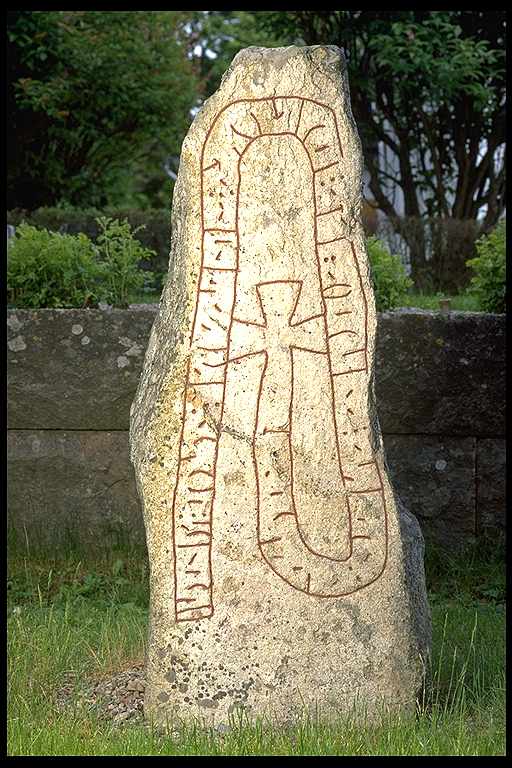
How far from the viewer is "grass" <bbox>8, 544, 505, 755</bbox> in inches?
144

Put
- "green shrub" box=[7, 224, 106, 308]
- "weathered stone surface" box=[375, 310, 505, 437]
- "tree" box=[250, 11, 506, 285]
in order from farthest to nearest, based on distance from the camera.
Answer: "tree" box=[250, 11, 506, 285]
"green shrub" box=[7, 224, 106, 308]
"weathered stone surface" box=[375, 310, 505, 437]

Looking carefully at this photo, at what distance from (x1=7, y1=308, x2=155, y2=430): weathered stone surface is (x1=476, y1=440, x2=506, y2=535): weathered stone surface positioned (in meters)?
1.88

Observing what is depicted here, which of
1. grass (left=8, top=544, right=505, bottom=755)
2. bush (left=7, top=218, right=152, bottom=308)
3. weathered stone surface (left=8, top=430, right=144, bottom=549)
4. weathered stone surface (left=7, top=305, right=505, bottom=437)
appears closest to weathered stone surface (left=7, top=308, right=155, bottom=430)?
weathered stone surface (left=7, top=305, right=505, bottom=437)

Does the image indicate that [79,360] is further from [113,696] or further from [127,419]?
[113,696]

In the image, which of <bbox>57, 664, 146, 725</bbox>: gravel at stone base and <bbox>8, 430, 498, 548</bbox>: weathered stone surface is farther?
<bbox>8, 430, 498, 548</bbox>: weathered stone surface

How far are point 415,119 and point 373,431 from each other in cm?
917

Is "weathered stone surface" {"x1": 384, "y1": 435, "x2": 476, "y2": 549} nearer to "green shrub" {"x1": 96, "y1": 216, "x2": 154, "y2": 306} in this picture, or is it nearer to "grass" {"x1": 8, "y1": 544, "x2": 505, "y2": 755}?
"grass" {"x1": 8, "y1": 544, "x2": 505, "y2": 755}

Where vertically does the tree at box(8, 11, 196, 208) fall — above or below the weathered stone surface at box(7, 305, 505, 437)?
above

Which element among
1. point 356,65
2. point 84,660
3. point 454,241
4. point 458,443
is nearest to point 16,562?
point 84,660

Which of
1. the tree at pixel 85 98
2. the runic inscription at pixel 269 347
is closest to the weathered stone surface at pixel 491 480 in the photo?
the runic inscription at pixel 269 347

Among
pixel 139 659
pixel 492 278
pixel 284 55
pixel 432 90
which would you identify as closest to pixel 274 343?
pixel 284 55

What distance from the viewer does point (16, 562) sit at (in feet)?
20.1

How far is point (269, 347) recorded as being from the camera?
3850 millimetres

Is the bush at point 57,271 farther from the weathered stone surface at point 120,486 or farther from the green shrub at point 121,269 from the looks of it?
the weathered stone surface at point 120,486
